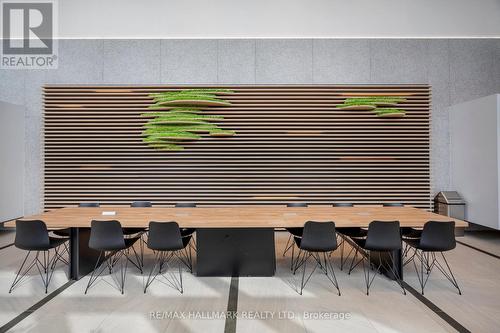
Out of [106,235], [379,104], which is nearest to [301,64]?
[379,104]

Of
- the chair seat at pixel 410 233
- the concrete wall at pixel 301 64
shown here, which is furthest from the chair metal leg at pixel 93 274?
the chair seat at pixel 410 233

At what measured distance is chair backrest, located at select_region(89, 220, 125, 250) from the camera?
154 inches

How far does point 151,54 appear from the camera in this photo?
24.2 feet

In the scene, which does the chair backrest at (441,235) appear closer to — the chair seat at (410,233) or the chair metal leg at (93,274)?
the chair seat at (410,233)

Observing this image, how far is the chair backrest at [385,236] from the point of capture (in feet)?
12.6

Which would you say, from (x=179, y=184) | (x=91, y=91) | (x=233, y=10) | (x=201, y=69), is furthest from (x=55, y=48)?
(x=233, y=10)

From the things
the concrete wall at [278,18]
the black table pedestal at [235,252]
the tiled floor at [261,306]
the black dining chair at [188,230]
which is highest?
the concrete wall at [278,18]

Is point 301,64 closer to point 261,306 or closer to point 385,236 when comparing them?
point 385,236

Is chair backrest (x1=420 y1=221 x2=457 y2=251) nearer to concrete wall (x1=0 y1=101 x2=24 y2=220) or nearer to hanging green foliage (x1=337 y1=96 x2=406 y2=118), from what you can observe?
hanging green foliage (x1=337 y1=96 x2=406 y2=118)

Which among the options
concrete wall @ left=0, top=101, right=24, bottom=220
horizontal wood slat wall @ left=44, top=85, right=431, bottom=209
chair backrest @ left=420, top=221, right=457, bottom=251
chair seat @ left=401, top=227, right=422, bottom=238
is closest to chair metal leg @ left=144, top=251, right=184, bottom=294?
horizontal wood slat wall @ left=44, top=85, right=431, bottom=209

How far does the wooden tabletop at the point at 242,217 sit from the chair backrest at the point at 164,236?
0.12m

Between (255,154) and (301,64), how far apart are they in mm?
2274

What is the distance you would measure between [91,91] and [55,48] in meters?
1.29

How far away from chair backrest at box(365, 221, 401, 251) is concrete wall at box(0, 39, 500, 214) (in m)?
4.25
